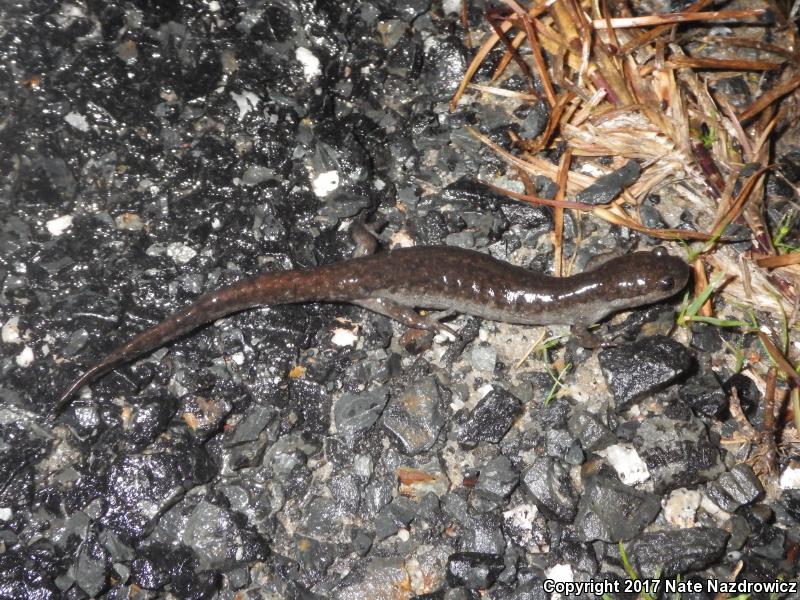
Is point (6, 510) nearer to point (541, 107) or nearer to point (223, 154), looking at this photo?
point (223, 154)

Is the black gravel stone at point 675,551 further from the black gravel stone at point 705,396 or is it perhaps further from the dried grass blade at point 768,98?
the dried grass blade at point 768,98

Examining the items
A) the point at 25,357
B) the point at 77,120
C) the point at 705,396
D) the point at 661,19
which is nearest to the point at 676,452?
the point at 705,396

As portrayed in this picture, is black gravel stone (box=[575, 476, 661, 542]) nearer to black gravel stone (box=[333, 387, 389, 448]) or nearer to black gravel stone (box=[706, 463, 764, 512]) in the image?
black gravel stone (box=[706, 463, 764, 512])

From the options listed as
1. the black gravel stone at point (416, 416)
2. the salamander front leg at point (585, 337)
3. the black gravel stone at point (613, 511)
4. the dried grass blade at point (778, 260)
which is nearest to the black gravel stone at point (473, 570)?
the black gravel stone at point (613, 511)

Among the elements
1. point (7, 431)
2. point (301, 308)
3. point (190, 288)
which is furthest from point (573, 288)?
point (7, 431)

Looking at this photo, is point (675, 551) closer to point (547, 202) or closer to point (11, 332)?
point (547, 202)

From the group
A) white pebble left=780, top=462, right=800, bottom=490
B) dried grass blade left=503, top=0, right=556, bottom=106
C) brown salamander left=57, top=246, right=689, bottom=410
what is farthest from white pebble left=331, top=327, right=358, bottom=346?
white pebble left=780, top=462, right=800, bottom=490
